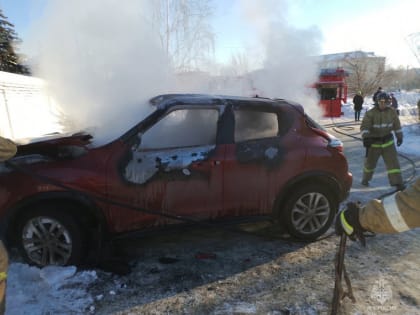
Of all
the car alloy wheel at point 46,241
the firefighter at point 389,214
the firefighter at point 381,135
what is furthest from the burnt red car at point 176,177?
the firefighter at point 381,135

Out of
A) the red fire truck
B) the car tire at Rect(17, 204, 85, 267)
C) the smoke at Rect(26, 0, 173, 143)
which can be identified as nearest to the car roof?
the car tire at Rect(17, 204, 85, 267)

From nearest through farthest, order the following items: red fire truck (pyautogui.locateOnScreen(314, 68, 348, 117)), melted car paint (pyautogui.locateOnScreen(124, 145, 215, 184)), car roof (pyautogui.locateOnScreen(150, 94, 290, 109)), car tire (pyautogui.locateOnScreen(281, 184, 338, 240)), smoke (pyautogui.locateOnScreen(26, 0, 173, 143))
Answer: melted car paint (pyautogui.locateOnScreen(124, 145, 215, 184))
car roof (pyautogui.locateOnScreen(150, 94, 290, 109))
car tire (pyautogui.locateOnScreen(281, 184, 338, 240))
smoke (pyautogui.locateOnScreen(26, 0, 173, 143))
red fire truck (pyautogui.locateOnScreen(314, 68, 348, 117))

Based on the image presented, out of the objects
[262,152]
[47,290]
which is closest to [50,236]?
[47,290]

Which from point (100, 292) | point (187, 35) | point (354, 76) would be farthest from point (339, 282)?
point (354, 76)

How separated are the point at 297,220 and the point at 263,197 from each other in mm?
528

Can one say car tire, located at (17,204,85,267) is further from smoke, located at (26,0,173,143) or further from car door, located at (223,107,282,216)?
smoke, located at (26,0,173,143)

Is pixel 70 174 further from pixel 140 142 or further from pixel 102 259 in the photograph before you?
pixel 102 259

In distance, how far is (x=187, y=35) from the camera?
14.6 m

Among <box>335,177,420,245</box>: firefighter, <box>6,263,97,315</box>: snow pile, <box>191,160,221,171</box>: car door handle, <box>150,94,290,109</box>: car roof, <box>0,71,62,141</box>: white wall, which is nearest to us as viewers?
<box>335,177,420,245</box>: firefighter

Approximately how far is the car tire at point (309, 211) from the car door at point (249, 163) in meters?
0.29

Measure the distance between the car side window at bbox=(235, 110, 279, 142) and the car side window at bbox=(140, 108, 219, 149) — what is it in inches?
10.6

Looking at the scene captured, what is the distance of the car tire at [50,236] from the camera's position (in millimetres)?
3270

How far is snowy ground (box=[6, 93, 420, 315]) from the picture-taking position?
9.64 ft

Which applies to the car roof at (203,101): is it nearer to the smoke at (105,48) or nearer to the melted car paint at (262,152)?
the melted car paint at (262,152)
